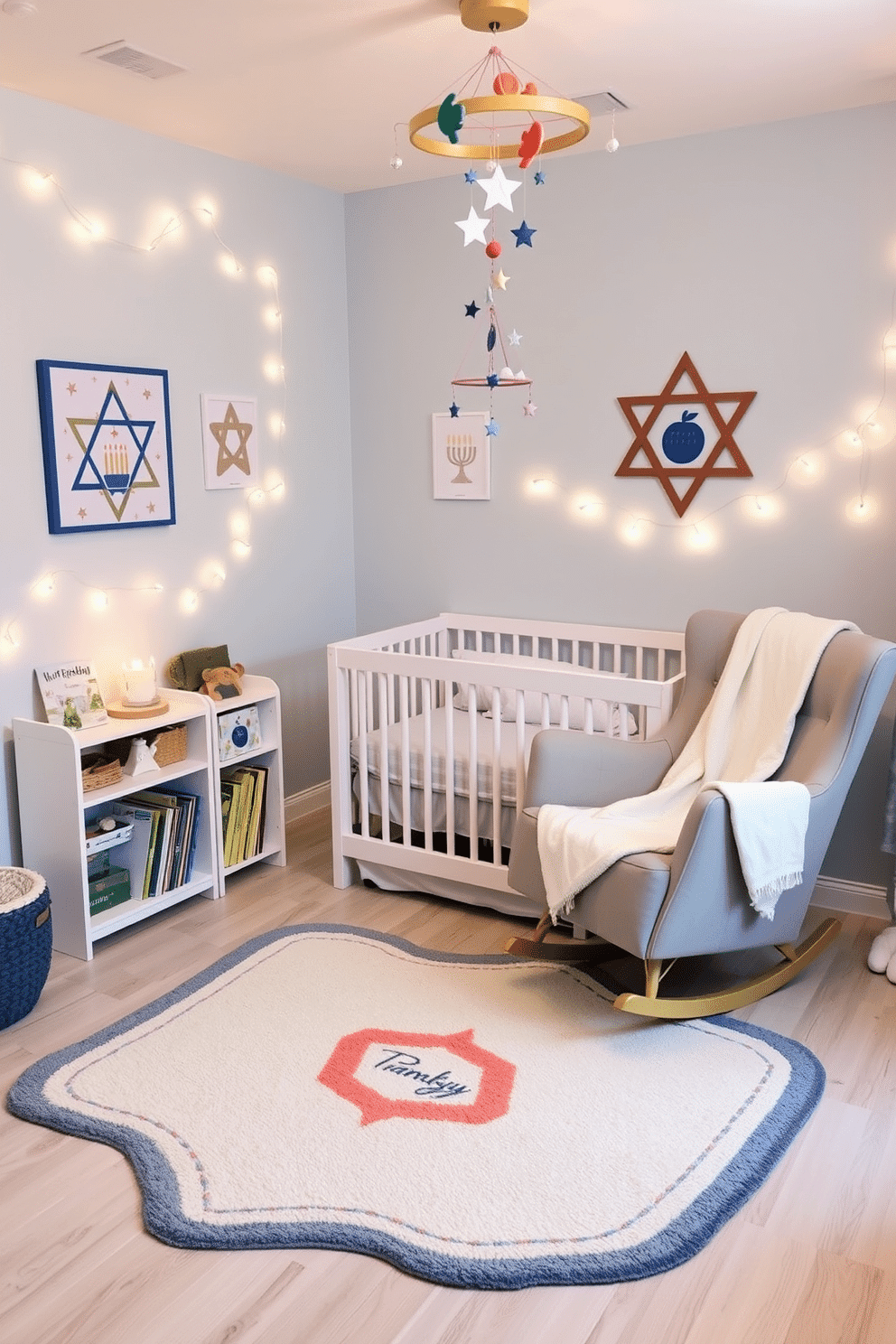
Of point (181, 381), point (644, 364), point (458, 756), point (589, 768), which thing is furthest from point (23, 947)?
point (644, 364)

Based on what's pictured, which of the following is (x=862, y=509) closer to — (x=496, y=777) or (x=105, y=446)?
(x=496, y=777)

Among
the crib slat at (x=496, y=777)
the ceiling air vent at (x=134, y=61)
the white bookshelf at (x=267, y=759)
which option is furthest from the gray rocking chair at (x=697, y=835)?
the ceiling air vent at (x=134, y=61)

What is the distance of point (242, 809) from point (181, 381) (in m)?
1.40

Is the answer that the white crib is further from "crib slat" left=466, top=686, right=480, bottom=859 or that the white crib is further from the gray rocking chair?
the gray rocking chair

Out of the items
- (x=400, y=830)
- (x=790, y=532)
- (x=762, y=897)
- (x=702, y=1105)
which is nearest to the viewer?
(x=702, y=1105)

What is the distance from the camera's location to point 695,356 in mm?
3488

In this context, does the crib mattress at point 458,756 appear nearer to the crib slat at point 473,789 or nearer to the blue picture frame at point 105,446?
the crib slat at point 473,789

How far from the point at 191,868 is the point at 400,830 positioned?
2.22 feet

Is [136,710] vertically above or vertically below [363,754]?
above

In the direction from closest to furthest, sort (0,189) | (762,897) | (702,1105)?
(702,1105)
(762,897)
(0,189)

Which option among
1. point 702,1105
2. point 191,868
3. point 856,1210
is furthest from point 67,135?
point 856,1210

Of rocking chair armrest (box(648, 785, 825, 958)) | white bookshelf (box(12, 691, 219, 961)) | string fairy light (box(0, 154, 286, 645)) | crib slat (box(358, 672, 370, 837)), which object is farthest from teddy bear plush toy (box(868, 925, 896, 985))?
string fairy light (box(0, 154, 286, 645))

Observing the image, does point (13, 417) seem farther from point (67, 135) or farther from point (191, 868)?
point (191, 868)

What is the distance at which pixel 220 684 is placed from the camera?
140 inches
